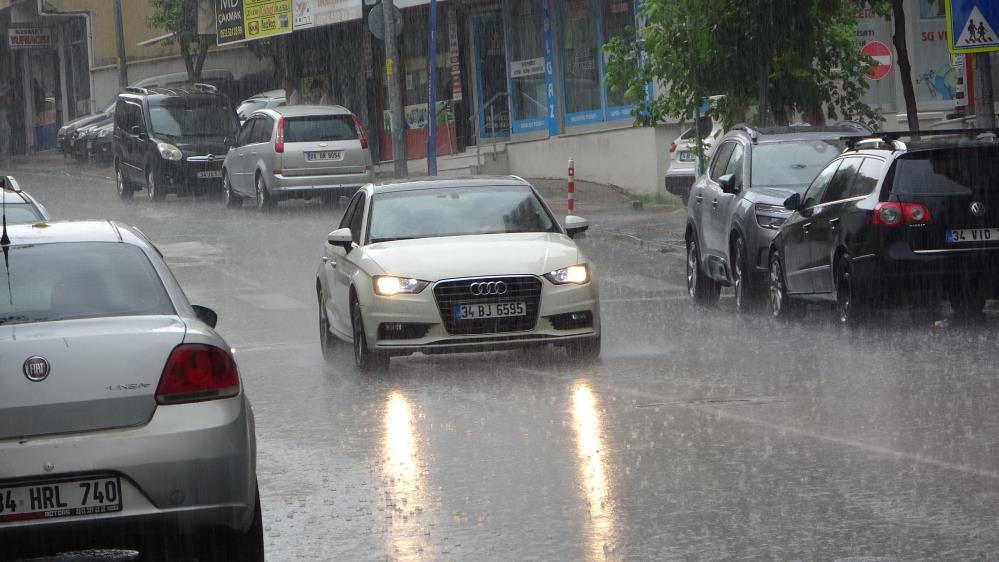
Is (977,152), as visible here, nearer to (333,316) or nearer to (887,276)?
(887,276)

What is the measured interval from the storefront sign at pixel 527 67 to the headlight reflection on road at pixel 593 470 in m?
26.8

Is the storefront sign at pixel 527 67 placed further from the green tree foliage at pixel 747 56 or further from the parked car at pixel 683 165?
the green tree foliage at pixel 747 56

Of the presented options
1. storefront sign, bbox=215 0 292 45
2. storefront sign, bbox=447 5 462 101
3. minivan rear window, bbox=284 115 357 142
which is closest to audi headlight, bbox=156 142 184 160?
minivan rear window, bbox=284 115 357 142

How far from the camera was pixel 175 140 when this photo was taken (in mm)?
33688

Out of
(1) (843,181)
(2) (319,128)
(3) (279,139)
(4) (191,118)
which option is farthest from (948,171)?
(4) (191,118)

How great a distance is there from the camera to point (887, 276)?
13836 millimetres

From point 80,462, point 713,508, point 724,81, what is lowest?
point 713,508

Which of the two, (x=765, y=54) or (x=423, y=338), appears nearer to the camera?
(x=423, y=338)

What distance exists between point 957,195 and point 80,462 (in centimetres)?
944

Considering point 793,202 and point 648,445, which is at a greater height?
point 793,202

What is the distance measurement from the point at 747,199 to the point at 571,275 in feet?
13.6

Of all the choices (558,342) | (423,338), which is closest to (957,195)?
(558,342)

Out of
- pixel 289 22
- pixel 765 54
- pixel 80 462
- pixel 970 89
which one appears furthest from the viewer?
pixel 289 22

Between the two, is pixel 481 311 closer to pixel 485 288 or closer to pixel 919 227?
pixel 485 288
